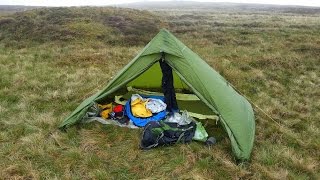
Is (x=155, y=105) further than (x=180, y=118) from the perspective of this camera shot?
Yes

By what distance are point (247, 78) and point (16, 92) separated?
25.5ft

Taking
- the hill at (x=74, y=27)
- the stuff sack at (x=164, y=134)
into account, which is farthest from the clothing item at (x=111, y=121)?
the hill at (x=74, y=27)

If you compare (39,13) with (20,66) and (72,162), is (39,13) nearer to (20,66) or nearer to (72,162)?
(20,66)

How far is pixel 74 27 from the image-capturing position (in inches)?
941

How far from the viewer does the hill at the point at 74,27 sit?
21.6 metres

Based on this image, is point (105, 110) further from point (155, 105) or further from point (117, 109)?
point (155, 105)

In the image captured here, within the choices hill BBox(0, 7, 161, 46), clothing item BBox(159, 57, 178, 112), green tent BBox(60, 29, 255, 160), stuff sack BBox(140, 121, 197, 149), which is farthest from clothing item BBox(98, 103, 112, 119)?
hill BBox(0, 7, 161, 46)

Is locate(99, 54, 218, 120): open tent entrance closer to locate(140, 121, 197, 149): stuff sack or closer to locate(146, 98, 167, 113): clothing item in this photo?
locate(146, 98, 167, 113): clothing item

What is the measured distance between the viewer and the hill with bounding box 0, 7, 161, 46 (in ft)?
Result: 70.8

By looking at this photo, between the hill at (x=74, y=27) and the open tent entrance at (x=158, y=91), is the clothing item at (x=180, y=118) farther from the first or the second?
the hill at (x=74, y=27)

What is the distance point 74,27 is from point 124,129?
1811 cm

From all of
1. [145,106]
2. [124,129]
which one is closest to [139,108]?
[145,106]

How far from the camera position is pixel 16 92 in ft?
34.3

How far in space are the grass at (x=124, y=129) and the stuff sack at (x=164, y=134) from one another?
0.15m
